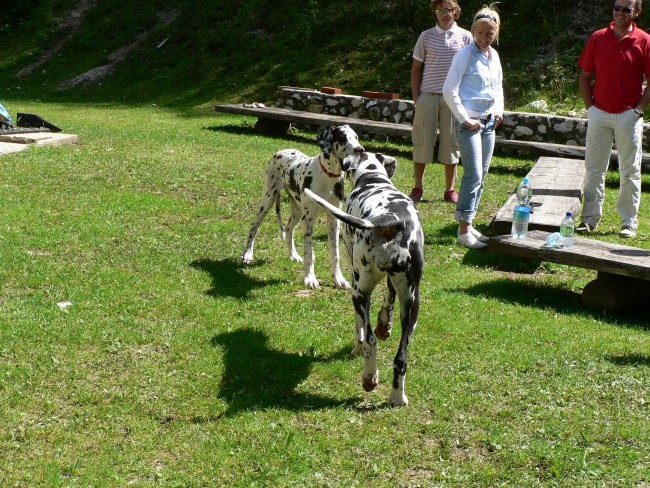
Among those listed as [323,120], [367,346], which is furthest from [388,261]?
[323,120]

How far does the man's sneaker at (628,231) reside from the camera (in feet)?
28.0

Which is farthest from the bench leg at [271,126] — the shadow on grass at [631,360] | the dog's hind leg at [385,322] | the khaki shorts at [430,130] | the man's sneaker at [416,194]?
the shadow on grass at [631,360]

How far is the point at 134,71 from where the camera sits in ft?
74.1

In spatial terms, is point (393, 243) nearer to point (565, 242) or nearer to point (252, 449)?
point (252, 449)

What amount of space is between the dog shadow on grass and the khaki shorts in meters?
4.75

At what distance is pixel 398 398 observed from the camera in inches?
183

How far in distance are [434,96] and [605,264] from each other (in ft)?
14.0

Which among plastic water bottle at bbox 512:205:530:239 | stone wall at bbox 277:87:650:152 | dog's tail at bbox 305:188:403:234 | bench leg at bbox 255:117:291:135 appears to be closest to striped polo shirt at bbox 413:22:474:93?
plastic water bottle at bbox 512:205:530:239

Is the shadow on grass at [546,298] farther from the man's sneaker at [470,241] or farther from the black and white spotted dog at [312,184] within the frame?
the black and white spotted dog at [312,184]

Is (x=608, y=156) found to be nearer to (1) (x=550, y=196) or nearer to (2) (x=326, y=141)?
(1) (x=550, y=196)

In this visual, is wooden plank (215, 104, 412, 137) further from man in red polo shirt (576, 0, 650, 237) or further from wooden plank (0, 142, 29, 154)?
man in red polo shirt (576, 0, 650, 237)

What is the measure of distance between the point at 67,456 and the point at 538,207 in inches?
211

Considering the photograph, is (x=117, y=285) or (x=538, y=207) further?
(x=538, y=207)

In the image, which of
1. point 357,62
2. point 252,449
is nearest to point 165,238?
point 252,449
